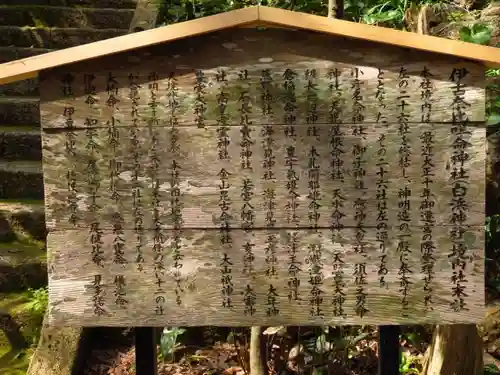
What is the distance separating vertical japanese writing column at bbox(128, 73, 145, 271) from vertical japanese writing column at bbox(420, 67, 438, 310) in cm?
102

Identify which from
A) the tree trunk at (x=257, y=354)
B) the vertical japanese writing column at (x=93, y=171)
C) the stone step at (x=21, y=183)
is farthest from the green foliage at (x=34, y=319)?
the vertical japanese writing column at (x=93, y=171)

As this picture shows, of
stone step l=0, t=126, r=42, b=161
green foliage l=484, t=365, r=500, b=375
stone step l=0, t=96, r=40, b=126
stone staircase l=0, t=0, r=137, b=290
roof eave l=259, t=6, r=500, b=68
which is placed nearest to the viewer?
roof eave l=259, t=6, r=500, b=68

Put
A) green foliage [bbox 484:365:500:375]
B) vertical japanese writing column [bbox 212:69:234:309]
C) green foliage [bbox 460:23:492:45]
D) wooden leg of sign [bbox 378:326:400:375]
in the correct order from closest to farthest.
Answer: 1. vertical japanese writing column [bbox 212:69:234:309]
2. wooden leg of sign [bbox 378:326:400:375]
3. green foliage [bbox 484:365:500:375]
4. green foliage [bbox 460:23:492:45]

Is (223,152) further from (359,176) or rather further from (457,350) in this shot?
(457,350)

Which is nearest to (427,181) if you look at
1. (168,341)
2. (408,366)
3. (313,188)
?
(313,188)

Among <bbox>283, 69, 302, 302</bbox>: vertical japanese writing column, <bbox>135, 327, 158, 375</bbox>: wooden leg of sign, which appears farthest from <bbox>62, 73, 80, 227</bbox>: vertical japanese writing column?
<bbox>283, 69, 302, 302</bbox>: vertical japanese writing column

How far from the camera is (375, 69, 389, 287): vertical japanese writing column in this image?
6.59 feet

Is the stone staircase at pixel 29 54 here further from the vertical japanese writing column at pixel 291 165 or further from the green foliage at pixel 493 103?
the green foliage at pixel 493 103

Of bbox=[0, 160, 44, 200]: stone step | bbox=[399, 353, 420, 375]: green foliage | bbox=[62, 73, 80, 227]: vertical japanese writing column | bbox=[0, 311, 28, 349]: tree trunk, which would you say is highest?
bbox=[62, 73, 80, 227]: vertical japanese writing column

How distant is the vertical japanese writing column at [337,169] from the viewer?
202cm

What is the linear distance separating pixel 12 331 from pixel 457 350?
2.44 metres

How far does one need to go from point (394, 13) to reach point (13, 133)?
301 centimetres

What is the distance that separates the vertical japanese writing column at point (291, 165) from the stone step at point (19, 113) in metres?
3.02

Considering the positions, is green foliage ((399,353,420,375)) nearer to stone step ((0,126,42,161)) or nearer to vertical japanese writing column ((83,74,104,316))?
vertical japanese writing column ((83,74,104,316))
